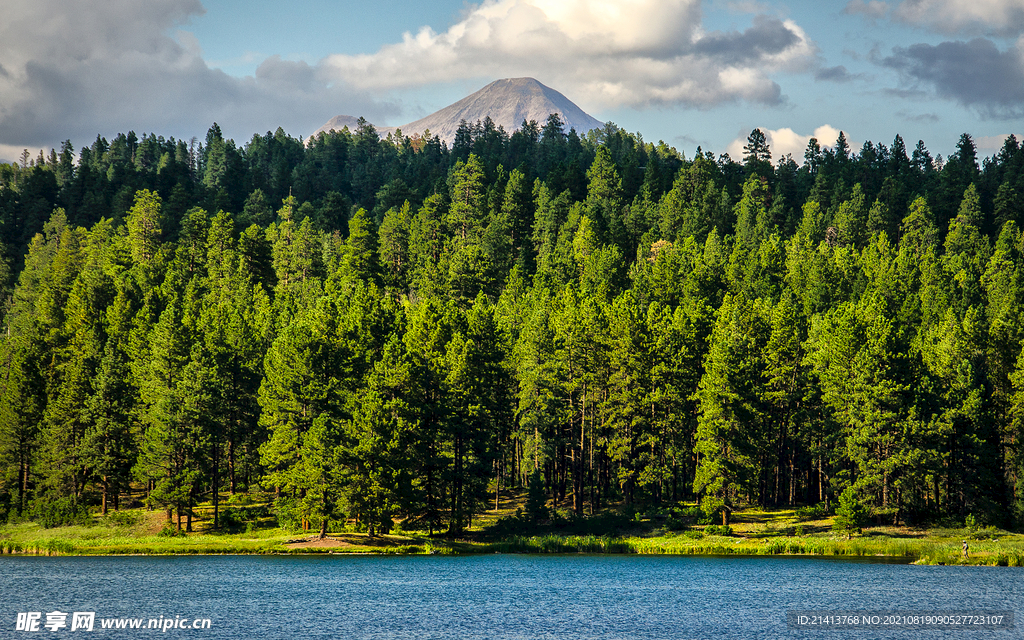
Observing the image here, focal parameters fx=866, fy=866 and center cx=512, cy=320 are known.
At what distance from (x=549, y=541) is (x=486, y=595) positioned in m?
24.8

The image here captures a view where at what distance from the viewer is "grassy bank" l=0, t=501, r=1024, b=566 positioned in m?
69.7

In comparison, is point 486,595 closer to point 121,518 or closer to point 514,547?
point 514,547

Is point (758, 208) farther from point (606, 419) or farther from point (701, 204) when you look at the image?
point (606, 419)

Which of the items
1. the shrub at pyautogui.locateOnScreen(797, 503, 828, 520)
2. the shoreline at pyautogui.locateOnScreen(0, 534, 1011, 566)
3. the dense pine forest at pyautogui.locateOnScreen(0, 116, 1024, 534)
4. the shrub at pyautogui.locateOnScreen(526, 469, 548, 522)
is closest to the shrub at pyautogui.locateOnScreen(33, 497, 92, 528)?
the dense pine forest at pyautogui.locateOnScreen(0, 116, 1024, 534)

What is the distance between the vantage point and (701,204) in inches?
6437

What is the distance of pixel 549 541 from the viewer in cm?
7375

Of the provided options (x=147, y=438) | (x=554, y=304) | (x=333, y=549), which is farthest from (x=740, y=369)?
(x=147, y=438)

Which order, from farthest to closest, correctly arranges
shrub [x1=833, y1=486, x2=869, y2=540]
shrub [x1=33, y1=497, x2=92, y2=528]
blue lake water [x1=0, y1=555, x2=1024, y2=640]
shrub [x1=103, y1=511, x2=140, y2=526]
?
shrub [x1=33, y1=497, x2=92, y2=528], shrub [x1=103, y1=511, x2=140, y2=526], shrub [x1=833, y1=486, x2=869, y2=540], blue lake water [x1=0, y1=555, x2=1024, y2=640]

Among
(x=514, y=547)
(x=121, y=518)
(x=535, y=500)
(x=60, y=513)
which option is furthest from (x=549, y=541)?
(x=60, y=513)

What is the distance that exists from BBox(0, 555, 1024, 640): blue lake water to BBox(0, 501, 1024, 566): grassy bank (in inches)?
178

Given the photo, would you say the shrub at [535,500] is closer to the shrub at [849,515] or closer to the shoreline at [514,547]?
the shoreline at [514,547]

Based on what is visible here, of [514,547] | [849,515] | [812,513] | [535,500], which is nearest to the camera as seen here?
[849,515]

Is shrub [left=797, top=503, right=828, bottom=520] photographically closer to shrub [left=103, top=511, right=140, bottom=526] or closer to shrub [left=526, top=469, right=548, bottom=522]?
shrub [left=526, top=469, right=548, bottom=522]

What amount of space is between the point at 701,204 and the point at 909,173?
60.3 metres
